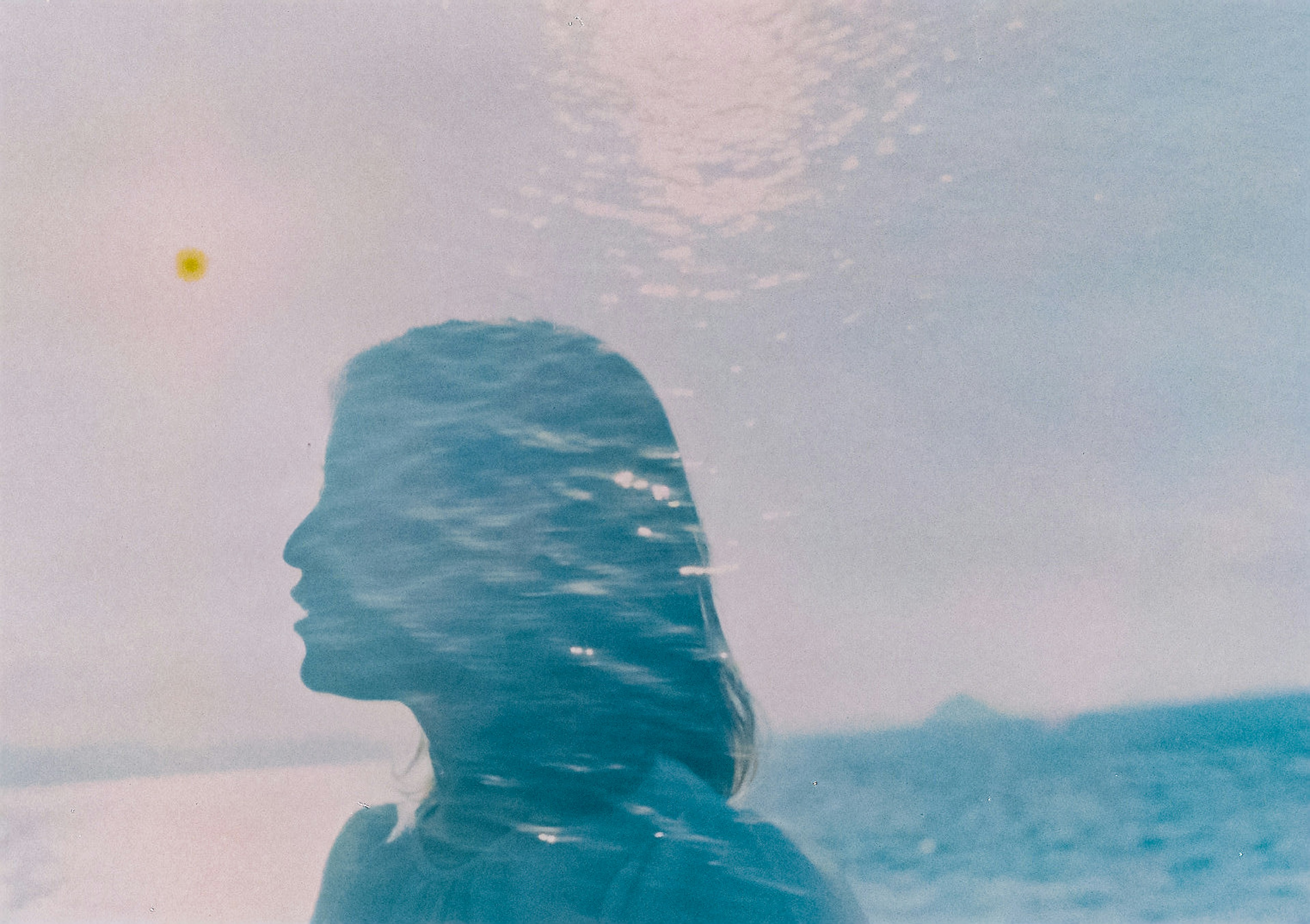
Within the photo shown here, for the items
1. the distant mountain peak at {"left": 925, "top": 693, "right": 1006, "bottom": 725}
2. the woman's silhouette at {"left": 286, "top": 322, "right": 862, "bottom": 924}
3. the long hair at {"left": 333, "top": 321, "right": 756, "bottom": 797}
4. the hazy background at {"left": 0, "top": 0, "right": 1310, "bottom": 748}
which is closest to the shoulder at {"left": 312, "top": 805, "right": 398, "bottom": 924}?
the woman's silhouette at {"left": 286, "top": 322, "right": 862, "bottom": 924}

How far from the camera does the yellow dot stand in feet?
4.68

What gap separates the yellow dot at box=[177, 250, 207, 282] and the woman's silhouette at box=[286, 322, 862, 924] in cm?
37

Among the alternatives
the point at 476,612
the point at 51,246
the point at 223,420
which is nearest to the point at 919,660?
the point at 476,612

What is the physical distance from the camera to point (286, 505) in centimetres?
138

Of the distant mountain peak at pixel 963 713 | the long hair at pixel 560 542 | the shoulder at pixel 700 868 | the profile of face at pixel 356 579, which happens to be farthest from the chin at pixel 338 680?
the distant mountain peak at pixel 963 713

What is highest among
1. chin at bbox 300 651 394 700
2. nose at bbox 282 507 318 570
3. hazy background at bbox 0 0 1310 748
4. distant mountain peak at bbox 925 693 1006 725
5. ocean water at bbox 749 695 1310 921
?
hazy background at bbox 0 0 1310 748

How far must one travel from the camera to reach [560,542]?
1296mm

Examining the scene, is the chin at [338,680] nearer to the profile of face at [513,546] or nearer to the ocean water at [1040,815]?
the profile of face at [513,546]

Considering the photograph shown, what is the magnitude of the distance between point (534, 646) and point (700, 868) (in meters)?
0.42

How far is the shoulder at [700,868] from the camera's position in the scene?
4.09 ft

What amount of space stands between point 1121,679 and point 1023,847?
12.1 inches

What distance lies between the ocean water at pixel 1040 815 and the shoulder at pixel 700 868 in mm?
66

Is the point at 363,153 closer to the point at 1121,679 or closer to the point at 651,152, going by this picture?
the point at 651,152

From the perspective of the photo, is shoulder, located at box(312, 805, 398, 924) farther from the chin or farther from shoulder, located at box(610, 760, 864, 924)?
shoulder, located at box(610, 760, 864, 924)
